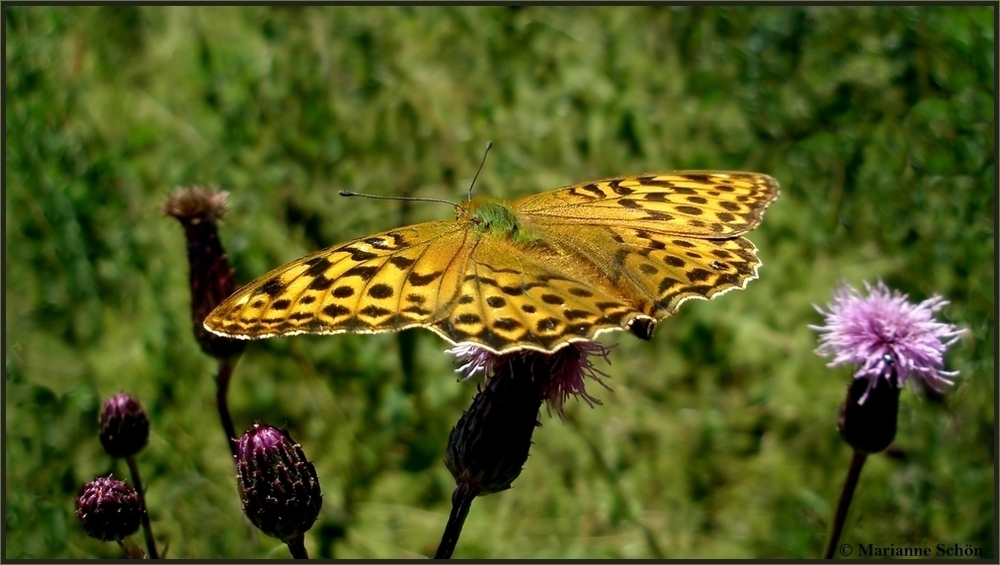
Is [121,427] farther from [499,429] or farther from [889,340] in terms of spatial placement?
[889,340]

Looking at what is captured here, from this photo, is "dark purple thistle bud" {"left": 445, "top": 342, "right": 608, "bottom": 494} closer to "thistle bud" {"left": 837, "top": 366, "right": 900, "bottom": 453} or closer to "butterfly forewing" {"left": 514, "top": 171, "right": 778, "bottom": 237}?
"butterfly forewing" {"left": 514, "top": 171, "right": 778, "bottom": 237}

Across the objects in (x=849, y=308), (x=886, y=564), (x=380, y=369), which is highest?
(x=849, y=308)

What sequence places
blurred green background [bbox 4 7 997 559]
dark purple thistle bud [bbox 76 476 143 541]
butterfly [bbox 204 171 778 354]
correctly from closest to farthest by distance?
butterfly [bbox 204 171 778 354] → dark purple thistle bud [bbox 76 476 143 541] → blurred green background [bbox 4 7 997 559]

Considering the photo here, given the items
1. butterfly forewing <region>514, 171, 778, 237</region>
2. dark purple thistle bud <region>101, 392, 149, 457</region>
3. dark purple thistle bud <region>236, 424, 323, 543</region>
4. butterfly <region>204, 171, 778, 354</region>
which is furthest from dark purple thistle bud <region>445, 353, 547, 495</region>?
dark purple thistle bud <region>101, 392, 149, 457</region>

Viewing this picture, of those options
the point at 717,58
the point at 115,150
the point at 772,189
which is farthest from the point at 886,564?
the point at 115,150

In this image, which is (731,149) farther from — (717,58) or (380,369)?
(380,369)

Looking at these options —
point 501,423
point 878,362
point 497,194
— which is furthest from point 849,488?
point 497,194
